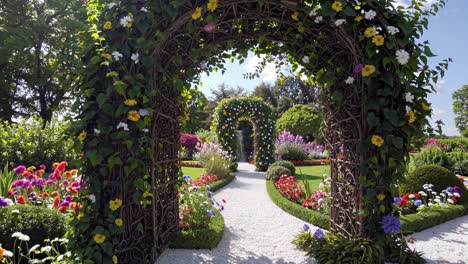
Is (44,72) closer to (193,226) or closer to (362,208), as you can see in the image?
(193,226)

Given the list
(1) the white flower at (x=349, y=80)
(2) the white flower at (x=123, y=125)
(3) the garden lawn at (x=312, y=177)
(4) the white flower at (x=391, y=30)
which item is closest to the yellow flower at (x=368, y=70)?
(1) the white flower at (x=349, y=80)

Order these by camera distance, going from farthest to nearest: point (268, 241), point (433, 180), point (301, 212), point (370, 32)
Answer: point (433, 180) < point (301, 212) < point (268, 241) < point (370, 32)

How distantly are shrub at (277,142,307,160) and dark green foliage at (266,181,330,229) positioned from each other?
310 inches

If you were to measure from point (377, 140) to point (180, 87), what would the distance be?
67.8 inches

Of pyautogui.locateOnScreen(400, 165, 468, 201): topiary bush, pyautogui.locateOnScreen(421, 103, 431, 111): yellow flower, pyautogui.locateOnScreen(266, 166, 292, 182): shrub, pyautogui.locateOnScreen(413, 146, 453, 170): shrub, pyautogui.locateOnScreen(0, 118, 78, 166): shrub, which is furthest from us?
pyautogui.locateOnScreen(413, 146, 453, 170): shrub

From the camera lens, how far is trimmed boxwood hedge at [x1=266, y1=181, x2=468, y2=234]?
4105 millimetres

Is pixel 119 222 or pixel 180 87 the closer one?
pixel 119 222

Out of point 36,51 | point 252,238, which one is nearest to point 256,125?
point 252,238

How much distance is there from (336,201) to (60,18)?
56.7ft

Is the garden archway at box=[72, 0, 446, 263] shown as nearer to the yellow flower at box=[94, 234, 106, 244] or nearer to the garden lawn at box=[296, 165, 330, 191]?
the yellow flower at box=[94, 234, 106, 244]

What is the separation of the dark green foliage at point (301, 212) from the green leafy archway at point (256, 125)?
5.45 m

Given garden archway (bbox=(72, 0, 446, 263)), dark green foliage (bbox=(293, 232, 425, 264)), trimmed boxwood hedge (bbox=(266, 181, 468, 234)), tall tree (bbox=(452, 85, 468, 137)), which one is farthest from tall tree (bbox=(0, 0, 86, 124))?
tall tree (bbox=(452, 85, 468, 137))

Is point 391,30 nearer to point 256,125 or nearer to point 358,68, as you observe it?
point 358,68

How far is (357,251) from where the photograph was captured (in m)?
2.70
